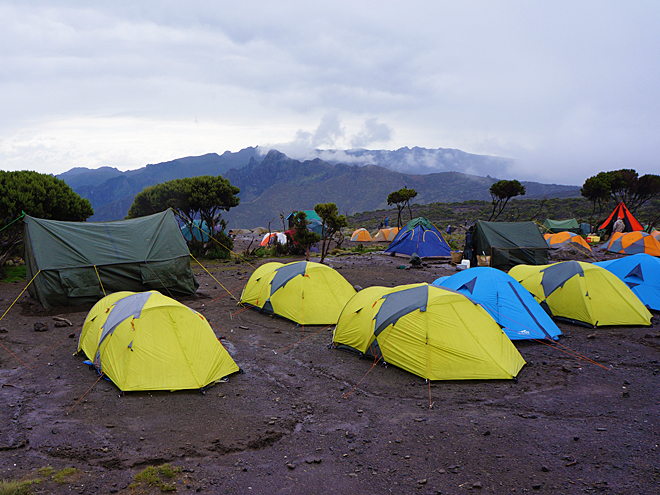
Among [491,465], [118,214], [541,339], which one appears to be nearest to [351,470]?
[491,465]

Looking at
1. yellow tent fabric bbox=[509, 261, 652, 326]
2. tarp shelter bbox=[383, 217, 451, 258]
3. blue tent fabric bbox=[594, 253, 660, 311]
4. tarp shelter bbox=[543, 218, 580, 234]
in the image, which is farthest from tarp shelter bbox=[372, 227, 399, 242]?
yellow tent fabric bbox=[509, 261, 652, 326]

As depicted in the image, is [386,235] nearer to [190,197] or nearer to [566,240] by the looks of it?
[566,240]

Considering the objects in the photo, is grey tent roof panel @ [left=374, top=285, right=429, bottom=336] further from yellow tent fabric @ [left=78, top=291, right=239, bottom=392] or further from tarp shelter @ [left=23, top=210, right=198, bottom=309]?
tarp shelter @ [left=23, top=210, right=198, bottom=309]

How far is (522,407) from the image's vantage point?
6.51m

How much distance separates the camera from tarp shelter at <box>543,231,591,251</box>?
25597 millimetres

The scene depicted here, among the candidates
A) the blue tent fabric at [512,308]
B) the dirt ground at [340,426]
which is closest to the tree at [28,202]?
the dirt ground at [340,426]

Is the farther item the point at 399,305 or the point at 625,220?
the point at 625,220

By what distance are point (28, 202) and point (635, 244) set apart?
3196 centimetres

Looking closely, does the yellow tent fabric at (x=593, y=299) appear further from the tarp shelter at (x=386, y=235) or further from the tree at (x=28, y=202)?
the tarp shelter at (x=386, y=235)

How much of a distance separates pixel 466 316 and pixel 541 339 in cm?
322

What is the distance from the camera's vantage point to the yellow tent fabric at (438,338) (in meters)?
7.55

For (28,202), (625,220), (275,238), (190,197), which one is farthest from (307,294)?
(625,220)

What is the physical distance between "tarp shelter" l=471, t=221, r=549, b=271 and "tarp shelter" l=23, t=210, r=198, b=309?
13756 mm

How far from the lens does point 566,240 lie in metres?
27.5
